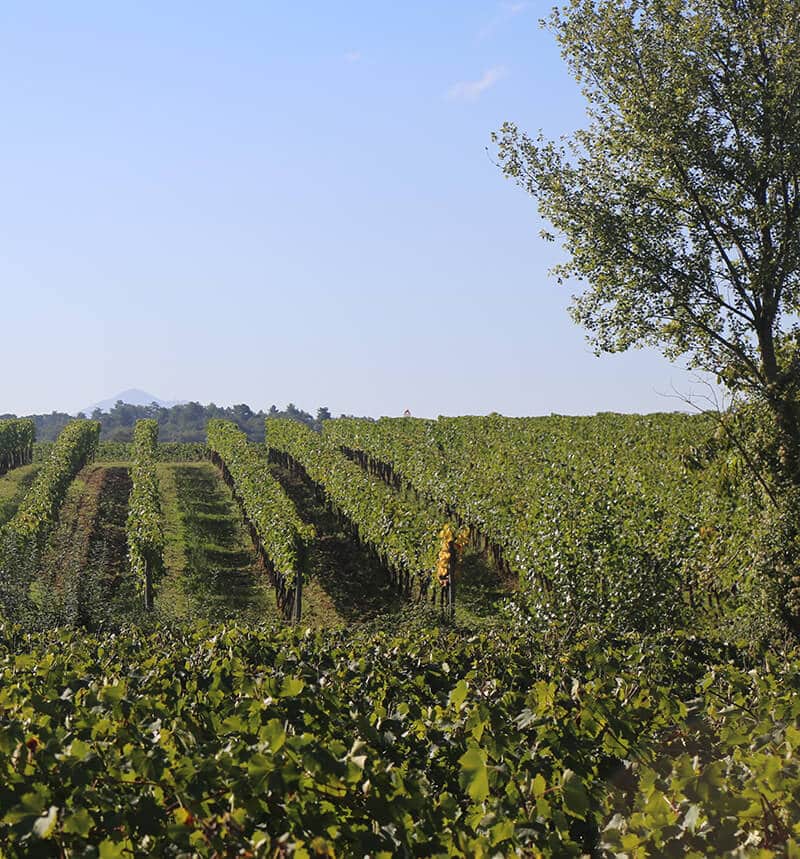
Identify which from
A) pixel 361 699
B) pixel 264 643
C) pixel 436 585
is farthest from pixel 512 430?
pixel 361 699

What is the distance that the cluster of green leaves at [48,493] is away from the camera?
29.6 meters

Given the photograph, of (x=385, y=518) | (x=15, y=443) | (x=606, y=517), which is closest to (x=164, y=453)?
(x=15, y=443)

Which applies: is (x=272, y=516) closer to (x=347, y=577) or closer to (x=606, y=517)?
(x=347, y=577)

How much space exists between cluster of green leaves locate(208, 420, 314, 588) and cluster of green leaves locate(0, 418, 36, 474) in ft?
56.8

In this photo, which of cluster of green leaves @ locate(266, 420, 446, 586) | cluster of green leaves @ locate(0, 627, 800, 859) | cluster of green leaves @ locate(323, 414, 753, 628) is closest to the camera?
cluster of green leaves @ locate(0, 627, 800, 859)

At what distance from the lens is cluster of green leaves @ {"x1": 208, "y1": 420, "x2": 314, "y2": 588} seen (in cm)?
2569

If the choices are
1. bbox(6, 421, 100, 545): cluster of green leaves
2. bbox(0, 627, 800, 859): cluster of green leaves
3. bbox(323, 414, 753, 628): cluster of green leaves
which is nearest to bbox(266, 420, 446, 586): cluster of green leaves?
Answer: bbox(323, 414, 753, 628): cluster of green leaves

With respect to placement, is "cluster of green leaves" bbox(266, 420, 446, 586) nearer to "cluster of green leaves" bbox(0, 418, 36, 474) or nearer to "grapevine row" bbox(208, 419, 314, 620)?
"grapevine row" bbox(208, 419, 314, 620)

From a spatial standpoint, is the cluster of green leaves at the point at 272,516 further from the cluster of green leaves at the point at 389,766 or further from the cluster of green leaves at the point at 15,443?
the cluster of green leaves at the point at 389,766

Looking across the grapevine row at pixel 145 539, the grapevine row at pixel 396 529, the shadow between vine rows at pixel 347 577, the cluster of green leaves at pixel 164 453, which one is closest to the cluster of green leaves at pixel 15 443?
the cluster of green leaves at pixel 164 453

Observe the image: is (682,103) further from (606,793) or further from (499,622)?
(606,793)

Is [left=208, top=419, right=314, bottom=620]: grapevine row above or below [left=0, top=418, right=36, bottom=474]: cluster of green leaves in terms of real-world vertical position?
below

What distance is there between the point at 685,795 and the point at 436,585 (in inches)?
844

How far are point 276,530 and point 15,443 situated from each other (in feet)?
120
